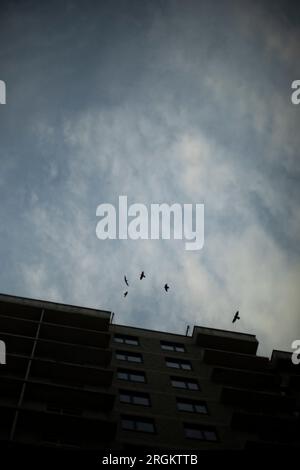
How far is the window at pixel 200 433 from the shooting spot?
28406 mm

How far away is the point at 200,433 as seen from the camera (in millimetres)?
28781

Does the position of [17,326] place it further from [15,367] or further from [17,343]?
[15,367]

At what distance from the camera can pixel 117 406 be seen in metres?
30.0

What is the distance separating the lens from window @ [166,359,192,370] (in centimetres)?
3675

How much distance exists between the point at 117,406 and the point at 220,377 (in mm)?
8108

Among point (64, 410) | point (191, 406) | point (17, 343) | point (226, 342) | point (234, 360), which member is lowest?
point (64, 410)

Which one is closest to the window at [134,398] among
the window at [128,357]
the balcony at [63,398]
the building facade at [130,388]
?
the building facade at [130,388]

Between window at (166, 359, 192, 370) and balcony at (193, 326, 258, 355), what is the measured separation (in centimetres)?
325

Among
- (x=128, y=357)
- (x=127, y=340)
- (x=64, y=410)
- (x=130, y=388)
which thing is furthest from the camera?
(x=127, y=340)

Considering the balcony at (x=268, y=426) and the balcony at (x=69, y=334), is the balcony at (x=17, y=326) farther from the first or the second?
the balcony at (x=268, y=426)

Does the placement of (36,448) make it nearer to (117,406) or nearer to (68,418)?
(68,418)

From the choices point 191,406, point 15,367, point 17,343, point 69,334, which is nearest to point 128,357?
point 69,334

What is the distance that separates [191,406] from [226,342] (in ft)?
30.4

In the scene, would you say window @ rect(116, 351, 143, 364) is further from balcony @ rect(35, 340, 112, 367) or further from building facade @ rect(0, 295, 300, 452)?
balcony @ rect(35, 340, 112, 367)
